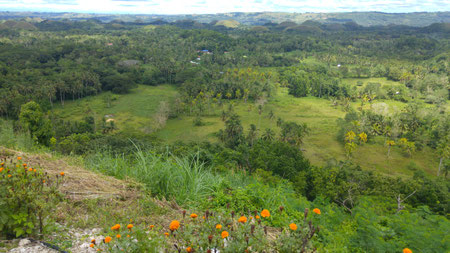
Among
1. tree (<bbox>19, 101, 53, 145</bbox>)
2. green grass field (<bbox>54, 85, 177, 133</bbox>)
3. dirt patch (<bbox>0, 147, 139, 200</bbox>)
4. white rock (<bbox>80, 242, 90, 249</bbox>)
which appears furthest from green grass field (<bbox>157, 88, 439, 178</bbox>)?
white rock (<bbox>80, 242, 90, 249</bbox>)

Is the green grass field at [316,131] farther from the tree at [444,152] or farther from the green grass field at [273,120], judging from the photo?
the tree at [444,152]

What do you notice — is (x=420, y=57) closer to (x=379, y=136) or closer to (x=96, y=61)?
(x=379, y=136)

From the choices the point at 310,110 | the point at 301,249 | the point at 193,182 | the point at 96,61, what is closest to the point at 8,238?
the point at 193,182

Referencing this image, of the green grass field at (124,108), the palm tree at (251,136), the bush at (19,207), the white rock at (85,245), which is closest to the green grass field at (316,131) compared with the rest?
the green grass field at (124,108)

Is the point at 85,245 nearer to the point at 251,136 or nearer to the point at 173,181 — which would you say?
the point at 173,181

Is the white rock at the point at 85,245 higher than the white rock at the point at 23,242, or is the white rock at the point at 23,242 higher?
the white rock at the point at 23,242

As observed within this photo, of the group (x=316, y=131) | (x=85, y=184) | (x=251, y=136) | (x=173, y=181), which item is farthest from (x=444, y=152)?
(x=85, y=184)
